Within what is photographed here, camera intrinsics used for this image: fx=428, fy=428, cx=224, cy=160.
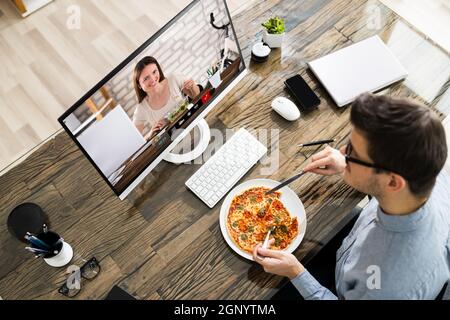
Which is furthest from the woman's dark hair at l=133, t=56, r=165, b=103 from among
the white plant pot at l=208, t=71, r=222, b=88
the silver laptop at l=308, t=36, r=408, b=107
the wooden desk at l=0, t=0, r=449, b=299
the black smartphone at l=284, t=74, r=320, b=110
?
the silver laptop at l=308, t=36, r=408, b=107

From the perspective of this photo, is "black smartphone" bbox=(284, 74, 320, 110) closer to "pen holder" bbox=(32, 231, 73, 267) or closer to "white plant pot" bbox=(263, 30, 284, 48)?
"white plant pot" bbox=(263, 30, 284, 48)

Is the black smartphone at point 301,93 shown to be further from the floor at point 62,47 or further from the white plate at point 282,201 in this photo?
the floor at point 62,47

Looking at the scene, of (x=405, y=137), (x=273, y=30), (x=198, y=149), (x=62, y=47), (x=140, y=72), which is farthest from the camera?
(x=62, y=47)

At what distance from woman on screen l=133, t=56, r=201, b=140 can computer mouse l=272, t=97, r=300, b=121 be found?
0.32 m

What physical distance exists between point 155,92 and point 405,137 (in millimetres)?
690

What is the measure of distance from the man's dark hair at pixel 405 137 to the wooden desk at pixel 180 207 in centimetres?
36

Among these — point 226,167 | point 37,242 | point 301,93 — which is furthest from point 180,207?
point 301,93

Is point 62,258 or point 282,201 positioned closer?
point 62,258

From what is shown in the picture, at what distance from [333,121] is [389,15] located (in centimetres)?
55

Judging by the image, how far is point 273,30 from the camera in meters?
1.62

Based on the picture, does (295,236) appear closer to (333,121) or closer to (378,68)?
(333,121)

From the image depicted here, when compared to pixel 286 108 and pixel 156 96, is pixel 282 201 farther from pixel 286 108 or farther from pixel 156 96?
pixel 156 96

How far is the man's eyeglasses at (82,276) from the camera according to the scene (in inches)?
51.1
